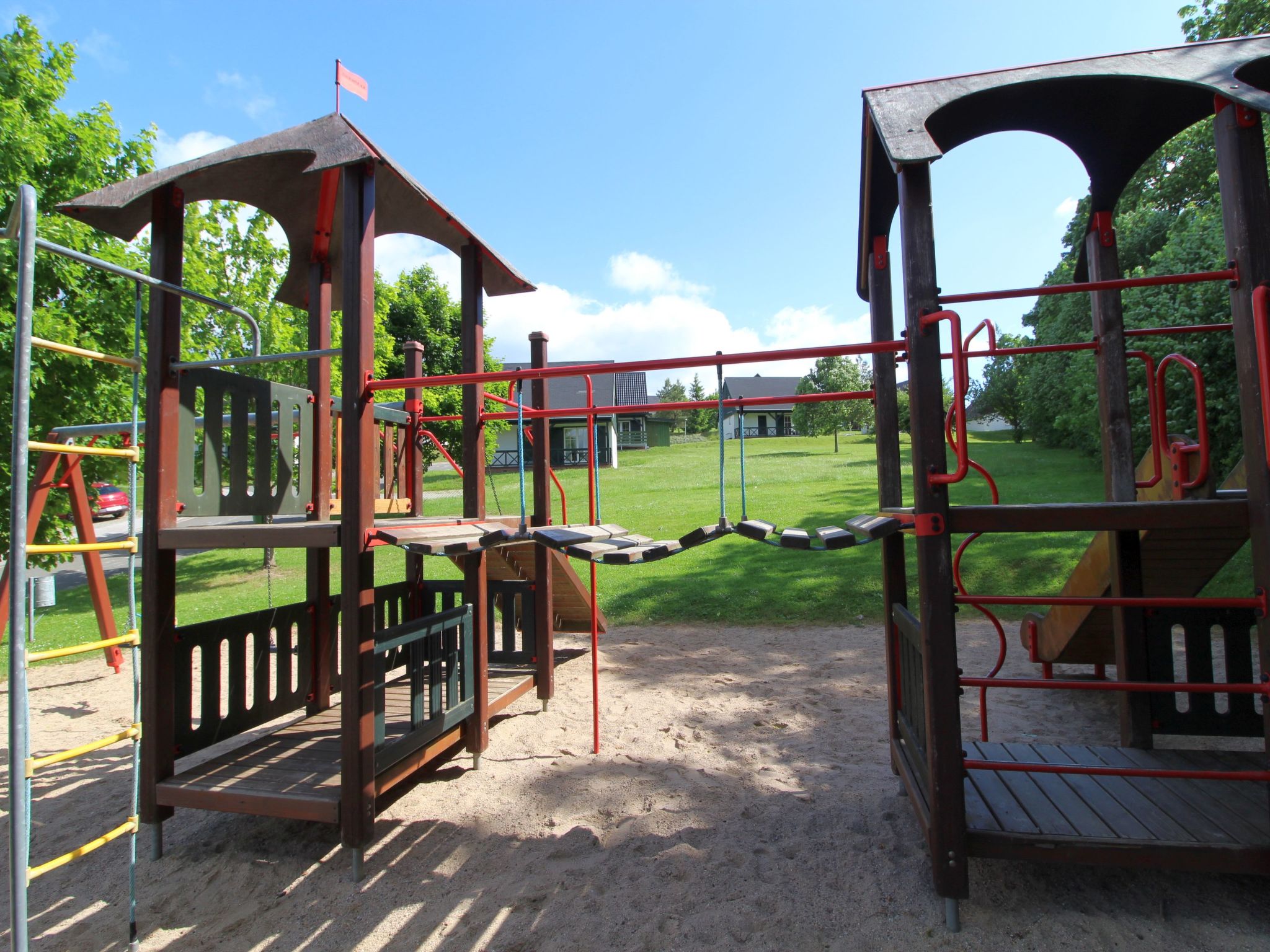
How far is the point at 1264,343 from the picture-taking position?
2418 mm

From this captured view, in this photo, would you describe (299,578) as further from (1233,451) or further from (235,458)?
(1233,451)

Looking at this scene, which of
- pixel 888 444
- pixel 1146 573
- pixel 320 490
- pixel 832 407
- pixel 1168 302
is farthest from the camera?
pixel 832 407

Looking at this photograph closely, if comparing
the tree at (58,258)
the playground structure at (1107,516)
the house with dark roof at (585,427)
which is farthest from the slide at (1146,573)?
the house with dark roof at (585,427)

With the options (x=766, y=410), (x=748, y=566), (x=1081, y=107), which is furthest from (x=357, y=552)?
(x=766, y=410)

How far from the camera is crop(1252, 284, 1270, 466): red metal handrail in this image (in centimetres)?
242

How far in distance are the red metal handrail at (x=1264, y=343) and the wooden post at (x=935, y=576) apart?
100 centimetres

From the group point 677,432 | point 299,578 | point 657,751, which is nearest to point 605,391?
point 677,432

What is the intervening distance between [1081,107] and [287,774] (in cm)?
507

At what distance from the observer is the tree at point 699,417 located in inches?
1964

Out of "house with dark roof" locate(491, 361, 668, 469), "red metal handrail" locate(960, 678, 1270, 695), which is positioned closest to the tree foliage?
"red metal handrail" locate(960, 678, 1270, 695)

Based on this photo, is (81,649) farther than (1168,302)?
No

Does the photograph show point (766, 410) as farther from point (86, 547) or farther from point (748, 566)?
point (86, 547)

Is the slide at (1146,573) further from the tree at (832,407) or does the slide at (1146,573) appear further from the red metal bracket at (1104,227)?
the tree at (832,407)

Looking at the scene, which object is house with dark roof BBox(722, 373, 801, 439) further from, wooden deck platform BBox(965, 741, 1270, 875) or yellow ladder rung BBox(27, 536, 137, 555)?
yellow ladder rung BBox(27, 536, 137, 555)
